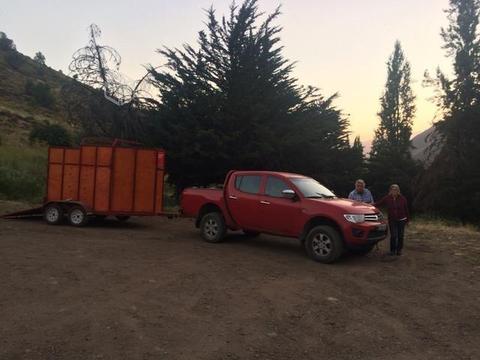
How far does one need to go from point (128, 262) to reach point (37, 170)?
1885 centimetres

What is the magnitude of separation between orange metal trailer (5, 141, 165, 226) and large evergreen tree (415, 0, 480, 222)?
24800mm

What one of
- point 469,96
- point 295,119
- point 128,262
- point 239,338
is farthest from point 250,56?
point 469,96

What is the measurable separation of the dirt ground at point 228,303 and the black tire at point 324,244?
230 mm

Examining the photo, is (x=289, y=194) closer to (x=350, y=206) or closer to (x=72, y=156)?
(x=350, y=206)

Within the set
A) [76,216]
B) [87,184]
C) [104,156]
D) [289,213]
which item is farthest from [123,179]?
[289,213]

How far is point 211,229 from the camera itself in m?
11.9

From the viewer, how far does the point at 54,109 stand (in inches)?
2224

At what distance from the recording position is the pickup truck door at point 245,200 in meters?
11.1

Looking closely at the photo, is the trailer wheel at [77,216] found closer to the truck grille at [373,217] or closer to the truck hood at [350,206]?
the truck hood at [350,206]

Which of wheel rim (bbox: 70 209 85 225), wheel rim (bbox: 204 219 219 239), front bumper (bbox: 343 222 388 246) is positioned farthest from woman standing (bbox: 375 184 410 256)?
wheel rim (bbox: 70 209 85 225)

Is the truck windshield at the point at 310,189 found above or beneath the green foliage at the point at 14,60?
beneath

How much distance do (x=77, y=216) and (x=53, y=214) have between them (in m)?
0.83

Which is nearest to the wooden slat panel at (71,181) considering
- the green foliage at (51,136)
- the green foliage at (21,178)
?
the green foliage at (21,178)

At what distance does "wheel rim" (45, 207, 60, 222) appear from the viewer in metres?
14.7
